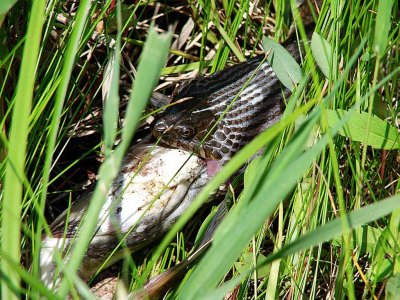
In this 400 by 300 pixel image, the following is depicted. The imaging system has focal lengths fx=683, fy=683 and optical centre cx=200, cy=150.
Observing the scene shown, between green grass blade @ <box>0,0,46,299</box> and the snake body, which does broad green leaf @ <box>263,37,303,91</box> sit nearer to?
the snake body

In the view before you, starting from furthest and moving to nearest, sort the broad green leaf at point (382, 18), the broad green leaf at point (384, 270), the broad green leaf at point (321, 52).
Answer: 1. the broad green leaf at point (321, 52)
2. the broad green leaf at point (384, 270)
3. the broad green leaf at point (382, 18)

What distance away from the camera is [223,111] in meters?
2.32

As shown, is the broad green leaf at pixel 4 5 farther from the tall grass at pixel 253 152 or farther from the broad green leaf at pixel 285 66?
the broad green leaf at pixel 285 66

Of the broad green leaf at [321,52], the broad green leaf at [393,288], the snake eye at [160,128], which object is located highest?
the broad green leaf at [321,52]

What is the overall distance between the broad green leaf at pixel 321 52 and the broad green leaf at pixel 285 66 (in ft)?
0.20

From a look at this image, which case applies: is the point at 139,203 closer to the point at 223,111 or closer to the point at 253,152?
the point at 223,111

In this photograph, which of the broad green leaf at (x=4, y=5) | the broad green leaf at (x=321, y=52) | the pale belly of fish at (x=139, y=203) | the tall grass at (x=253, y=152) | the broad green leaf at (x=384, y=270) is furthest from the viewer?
the pale belly of fish at (x=139, y=203)

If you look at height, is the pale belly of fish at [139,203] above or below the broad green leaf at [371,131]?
below

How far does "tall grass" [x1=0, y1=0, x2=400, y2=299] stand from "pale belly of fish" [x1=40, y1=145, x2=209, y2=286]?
0.33ft

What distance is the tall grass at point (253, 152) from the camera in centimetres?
92

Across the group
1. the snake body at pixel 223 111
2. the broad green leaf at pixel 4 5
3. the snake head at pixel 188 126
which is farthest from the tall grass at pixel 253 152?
the snake head at pixel 188 126

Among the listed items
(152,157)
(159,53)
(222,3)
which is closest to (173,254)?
(152,157)

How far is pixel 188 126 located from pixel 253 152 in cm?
132

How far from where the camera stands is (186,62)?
9.09ft
